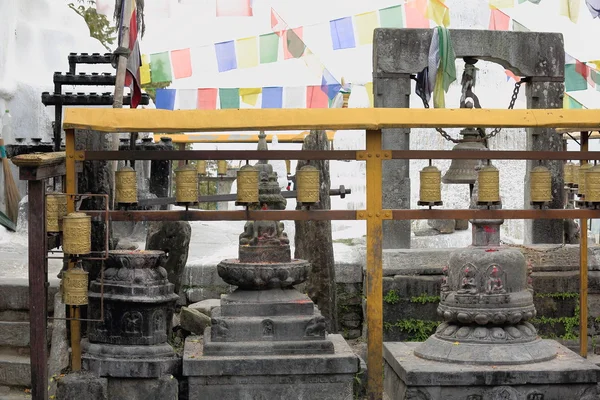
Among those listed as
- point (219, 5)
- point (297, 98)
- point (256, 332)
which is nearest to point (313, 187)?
point (256, 332)

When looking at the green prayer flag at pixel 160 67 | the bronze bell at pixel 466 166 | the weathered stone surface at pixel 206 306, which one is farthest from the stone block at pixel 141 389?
the green prayer flag at pixel 160 67

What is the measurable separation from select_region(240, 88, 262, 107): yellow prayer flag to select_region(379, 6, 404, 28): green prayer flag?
348 cm

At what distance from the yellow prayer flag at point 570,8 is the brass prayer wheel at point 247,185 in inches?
344

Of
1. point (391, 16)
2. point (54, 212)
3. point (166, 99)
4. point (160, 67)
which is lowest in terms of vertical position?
point (54, 212)

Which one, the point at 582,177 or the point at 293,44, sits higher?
the point at 293,44

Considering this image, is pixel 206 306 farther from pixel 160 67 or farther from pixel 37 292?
pixel 160 67

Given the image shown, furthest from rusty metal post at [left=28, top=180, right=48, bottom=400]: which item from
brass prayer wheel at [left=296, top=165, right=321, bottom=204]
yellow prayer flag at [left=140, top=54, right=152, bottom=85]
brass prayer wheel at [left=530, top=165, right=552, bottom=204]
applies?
yellow prayer flag at [left=140, top=54, right=152, bottom=85]

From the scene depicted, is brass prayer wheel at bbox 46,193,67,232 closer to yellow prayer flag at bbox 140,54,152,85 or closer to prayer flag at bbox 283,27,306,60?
prayer flag at bbox 283,27,306,60

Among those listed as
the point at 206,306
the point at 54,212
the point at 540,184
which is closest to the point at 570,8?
the point at 206,306

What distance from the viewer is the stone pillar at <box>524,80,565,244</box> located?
11.9 m

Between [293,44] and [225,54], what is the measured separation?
1.13 metres

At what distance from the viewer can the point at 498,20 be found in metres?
14.4

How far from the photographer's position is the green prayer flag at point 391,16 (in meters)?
14.4

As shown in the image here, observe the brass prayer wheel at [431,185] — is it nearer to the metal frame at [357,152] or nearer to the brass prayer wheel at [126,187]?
the metal frame at [357,152]
